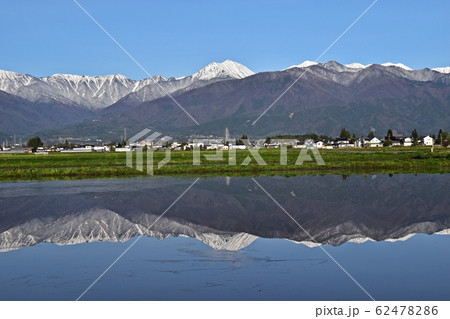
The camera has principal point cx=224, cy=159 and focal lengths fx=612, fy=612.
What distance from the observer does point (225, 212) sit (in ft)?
75.7

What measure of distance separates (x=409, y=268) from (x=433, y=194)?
635 inches

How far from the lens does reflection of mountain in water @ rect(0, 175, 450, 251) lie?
1798cm

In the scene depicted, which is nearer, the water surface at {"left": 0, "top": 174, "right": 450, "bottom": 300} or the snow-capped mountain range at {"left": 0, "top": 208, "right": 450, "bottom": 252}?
the water surface at {"left": 0, "top": 174, "right": 450, "bottom": 300}

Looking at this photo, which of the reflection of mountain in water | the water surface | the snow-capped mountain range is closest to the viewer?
the water surface

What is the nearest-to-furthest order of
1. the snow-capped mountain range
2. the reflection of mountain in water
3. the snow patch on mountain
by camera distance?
the snow-capped mountain range
the snow patch on mountain
the reflection of mountain in water

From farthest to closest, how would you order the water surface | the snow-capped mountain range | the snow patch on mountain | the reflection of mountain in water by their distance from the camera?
the reflection of mountain in water < the snow patch on mountain < the snow-capped mountain range < the water surface

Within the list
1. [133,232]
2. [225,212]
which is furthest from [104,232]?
[225,212]

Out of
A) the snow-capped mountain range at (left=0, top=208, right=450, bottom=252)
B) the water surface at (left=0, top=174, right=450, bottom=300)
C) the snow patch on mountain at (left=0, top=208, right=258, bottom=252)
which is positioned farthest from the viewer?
the snow patch on mountain at (left=0, top=208, right=258, bottom=252)

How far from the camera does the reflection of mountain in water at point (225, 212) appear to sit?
1798 cm

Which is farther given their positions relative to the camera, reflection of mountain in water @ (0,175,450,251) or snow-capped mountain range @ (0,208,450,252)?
reflection of mountain in water @ (0,175,450,251)

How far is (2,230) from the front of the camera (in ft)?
63.6

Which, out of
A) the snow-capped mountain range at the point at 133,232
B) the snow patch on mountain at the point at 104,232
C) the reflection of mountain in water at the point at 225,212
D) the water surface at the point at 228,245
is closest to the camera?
the water surface at the point at 228,245

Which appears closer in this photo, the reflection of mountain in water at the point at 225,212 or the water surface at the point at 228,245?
the water surface at the point at 228,245
